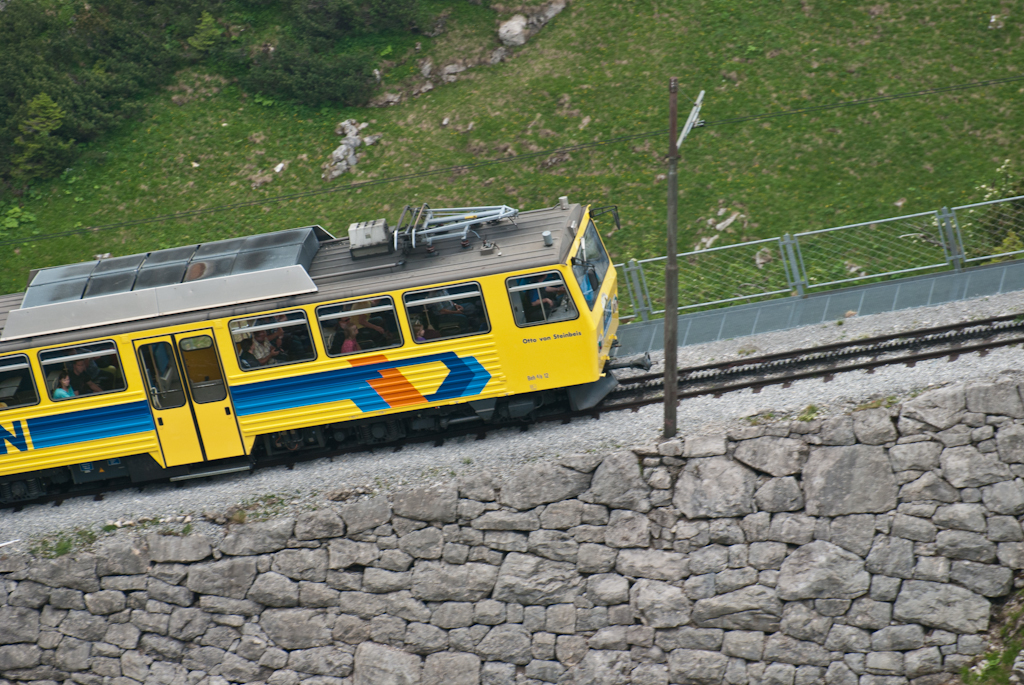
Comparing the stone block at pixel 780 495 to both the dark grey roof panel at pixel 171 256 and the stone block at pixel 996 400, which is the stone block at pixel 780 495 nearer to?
the stone block at pixel 996 400

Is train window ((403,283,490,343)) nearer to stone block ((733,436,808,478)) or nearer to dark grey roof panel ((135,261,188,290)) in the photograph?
dark grey roof panel ((135,261,188,290))

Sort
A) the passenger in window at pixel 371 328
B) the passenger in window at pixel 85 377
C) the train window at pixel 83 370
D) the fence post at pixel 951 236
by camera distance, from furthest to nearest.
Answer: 1. the fence post at pixel 951 236
2. the passenger in window at pixel 85 377
3. the train window at pixel 83 370
4. the passenger in window at pixel 371 328

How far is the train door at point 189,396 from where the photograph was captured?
12.2 meters

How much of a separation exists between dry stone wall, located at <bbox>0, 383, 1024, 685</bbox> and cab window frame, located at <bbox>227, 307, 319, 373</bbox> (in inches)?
85.4

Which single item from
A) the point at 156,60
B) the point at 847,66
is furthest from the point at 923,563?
the point at 156,60

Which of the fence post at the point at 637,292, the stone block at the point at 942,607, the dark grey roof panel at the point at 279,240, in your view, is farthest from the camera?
the fence post at the point at 637,292

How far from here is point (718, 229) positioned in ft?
65.5

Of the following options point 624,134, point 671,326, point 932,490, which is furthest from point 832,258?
point 671,326

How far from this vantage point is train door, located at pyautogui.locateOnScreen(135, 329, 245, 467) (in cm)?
1216

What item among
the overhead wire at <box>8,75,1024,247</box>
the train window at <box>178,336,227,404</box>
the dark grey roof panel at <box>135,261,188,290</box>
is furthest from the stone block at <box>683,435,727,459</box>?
the overhead wire at <box>8,75,1024,247</box>

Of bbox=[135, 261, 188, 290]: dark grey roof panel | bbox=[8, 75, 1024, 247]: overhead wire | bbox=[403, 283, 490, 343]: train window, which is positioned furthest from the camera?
bbox=[8, 75, 1024, 247]: overhead wire

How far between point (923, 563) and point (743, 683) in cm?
283

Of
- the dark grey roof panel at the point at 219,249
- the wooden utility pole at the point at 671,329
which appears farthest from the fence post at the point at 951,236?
the dark grey roof panel at the point at 219,249

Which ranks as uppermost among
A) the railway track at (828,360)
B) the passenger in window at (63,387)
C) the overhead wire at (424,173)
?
the overhead wire at (424,173)
